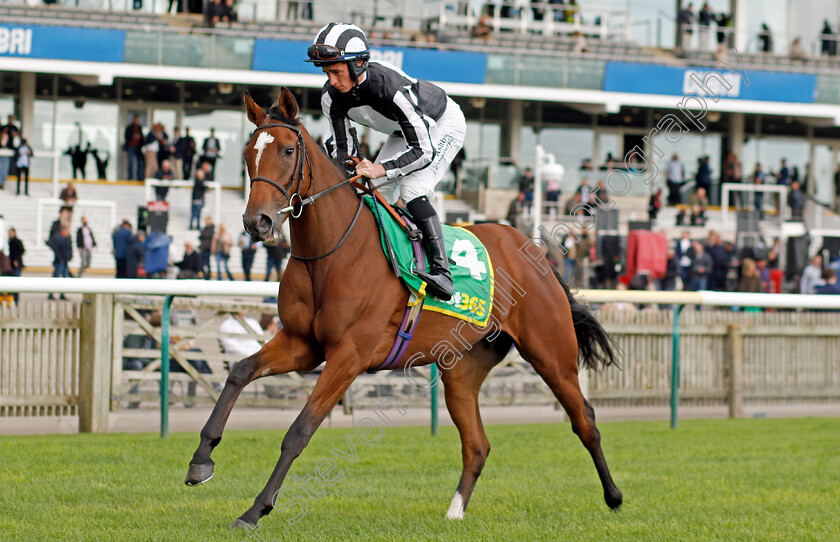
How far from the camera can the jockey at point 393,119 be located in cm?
479

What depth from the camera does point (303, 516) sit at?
4969 millimetres

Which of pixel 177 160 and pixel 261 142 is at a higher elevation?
pixel 177 160

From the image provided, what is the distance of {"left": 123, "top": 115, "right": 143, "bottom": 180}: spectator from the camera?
2094 centimetres

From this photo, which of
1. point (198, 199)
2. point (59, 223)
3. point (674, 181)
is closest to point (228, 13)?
point (198, 199)

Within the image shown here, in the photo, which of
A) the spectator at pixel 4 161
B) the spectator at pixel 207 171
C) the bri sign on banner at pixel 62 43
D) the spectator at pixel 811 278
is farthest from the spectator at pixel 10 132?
the spectator at pixel 811 278

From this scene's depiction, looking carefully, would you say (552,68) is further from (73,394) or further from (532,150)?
(73,394)

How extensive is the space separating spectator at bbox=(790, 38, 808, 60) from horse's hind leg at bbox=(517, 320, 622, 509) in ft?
79.8

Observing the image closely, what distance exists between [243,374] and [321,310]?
0.43m

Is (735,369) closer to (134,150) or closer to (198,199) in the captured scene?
(198,199)

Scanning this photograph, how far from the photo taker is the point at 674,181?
24.8m

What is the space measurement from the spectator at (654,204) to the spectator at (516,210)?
3959 millimetres

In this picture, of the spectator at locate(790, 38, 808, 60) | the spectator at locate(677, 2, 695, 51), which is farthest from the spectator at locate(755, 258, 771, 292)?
the spectator at locate(790, 38, 808, 60)

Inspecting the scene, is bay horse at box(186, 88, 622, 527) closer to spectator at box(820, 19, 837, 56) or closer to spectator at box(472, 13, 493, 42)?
spectator at box(472, 13, 493, 42)

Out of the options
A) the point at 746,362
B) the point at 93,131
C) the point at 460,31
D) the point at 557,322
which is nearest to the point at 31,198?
the point at 93,131
